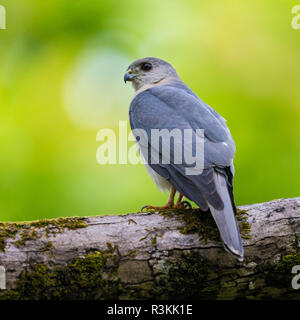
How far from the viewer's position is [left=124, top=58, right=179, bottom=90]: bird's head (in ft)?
19.2

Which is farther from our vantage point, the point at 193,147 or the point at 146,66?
the point at 146,66

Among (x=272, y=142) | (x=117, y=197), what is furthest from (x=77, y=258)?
(x=272, y=142)

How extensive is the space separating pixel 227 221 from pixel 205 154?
72 cm

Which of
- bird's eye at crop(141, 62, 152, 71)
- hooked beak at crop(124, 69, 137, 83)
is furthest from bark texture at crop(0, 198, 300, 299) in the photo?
bird's eye at crop(141, 62, 152, 71)

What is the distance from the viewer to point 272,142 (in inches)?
229

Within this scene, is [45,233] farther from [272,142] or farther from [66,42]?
[66,42]

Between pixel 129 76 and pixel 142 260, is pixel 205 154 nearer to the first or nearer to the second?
pixel 142 260

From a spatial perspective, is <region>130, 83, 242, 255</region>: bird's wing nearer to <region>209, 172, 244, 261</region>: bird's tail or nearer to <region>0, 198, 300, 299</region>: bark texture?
<region>209, 172, 244, 261</region>: bird's tail

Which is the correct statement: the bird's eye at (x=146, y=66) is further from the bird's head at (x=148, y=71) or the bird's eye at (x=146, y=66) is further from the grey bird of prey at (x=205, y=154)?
the grey bird of prey at (x=205, y=154)

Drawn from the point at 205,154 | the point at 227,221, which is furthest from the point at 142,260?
the point at 205,154

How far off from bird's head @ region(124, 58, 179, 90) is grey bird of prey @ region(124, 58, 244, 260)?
198 millimetres

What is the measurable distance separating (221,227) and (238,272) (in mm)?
375

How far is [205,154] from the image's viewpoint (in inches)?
159

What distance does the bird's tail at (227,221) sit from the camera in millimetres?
3414
